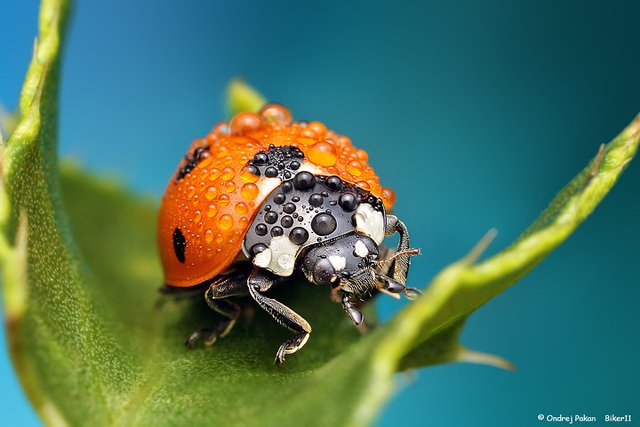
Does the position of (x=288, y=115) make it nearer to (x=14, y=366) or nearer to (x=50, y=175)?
(x=50, y=175)

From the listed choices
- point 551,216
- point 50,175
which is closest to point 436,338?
point 551,216

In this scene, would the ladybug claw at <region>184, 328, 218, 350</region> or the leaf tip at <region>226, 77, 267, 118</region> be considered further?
the leaf tip at <region>226, 77, 267, 118</region>

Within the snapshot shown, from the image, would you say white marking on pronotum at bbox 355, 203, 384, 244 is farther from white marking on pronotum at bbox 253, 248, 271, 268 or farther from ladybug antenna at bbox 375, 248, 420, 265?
white marking on pronotum at bbox 253, 248, 271, 268

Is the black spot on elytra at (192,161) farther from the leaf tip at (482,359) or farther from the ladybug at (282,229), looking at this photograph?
the leaf tip at (482,359)

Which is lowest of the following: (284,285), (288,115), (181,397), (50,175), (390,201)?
(181,397)

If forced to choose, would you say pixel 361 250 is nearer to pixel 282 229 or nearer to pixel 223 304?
pixel 282 229

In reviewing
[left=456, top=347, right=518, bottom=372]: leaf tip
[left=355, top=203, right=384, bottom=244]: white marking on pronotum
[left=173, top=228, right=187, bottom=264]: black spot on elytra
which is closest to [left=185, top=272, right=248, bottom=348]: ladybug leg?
[left=173, top=228, right=187, bottom=264]: black spot on elytra
